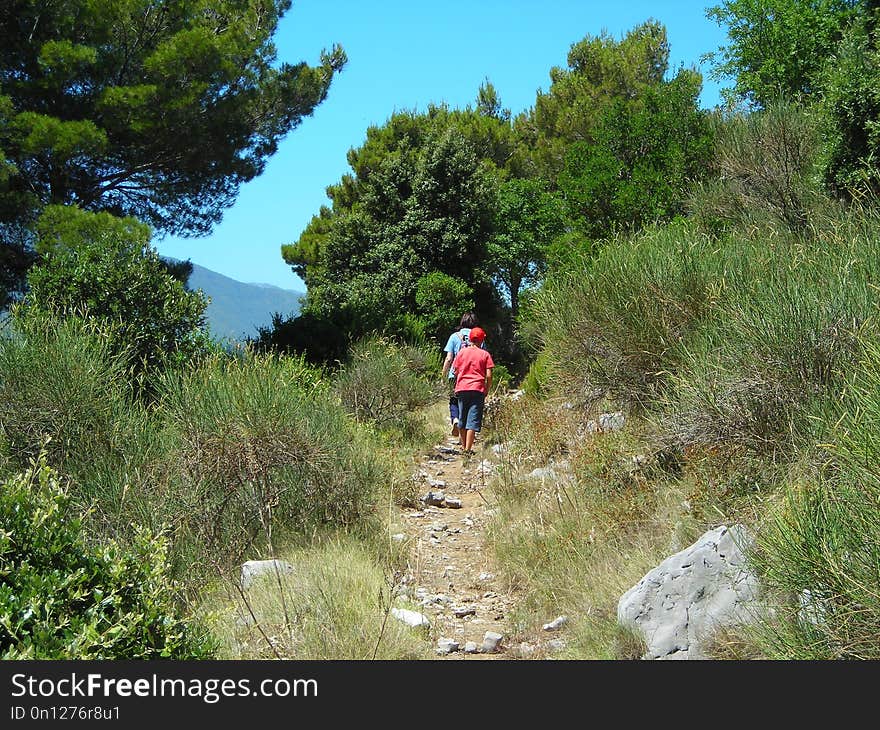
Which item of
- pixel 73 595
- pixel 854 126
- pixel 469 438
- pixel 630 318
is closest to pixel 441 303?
pixel 469 438

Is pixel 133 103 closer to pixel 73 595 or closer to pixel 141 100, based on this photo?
pixel 141 100

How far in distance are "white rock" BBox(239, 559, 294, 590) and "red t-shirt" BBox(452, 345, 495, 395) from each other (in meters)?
5.03

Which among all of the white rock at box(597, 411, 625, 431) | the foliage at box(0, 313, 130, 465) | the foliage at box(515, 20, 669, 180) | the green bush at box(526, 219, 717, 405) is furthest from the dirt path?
the foliage at box(515, 20, 669, 180)

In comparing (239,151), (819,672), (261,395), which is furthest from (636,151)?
(819,672)

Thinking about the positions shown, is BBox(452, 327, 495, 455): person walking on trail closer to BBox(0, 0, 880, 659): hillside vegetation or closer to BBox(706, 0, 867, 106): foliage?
BBox(0, 0, 880, 659): hillside vegetation

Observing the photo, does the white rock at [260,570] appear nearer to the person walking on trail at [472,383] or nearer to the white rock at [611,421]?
the white rock at [611,421]

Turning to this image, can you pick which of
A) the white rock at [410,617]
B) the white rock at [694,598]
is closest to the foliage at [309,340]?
the white rock at [410,617]

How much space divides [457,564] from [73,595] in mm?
3614

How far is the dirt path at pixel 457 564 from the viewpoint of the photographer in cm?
548

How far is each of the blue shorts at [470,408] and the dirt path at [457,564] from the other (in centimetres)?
60

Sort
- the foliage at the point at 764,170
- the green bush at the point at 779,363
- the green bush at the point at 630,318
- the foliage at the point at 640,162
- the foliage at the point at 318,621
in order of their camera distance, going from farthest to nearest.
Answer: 1. the foliage at the point at 640,162
2. the foliage at the point at 764,170
3. the green bush at the point at 630,318
4. the green bush at the point at 779,363
5. the foliage at the point at 318,621

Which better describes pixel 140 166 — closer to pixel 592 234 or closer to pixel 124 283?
pixel 124 283

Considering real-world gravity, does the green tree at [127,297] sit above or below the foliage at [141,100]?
below

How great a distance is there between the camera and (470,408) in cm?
1032
